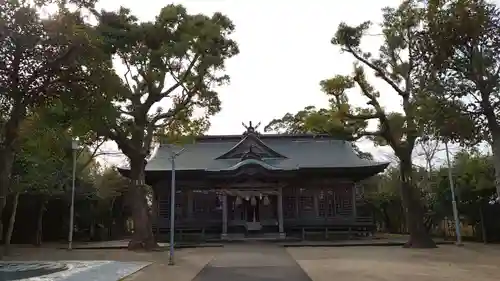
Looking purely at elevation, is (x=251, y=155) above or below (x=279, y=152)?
below

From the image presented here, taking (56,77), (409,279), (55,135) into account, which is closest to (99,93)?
(56,77)

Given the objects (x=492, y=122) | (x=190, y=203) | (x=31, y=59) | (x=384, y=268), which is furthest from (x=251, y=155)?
(x=31, y=59)

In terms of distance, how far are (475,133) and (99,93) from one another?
28.2 feet

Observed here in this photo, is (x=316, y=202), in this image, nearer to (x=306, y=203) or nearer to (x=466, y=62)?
(x=306, y=203)

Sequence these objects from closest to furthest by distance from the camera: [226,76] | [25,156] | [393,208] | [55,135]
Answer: [55,135] < [25,156] < [226,76] < [393,208]

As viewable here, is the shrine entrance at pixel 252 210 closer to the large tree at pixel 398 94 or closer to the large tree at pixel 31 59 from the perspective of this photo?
the large tree at pixel 398 94

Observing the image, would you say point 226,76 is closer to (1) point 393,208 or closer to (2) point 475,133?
(2) point 475,133

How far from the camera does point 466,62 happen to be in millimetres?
10195

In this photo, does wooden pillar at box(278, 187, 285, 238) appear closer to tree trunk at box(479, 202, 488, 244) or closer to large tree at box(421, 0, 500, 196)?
tree trunk at box(479, 202, 488, 244)

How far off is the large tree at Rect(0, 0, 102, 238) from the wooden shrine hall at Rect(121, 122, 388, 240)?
16.2 meters

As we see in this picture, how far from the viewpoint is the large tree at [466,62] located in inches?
381

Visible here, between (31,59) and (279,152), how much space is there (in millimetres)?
21593

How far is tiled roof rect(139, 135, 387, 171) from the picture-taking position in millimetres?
26562

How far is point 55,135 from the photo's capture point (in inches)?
455
